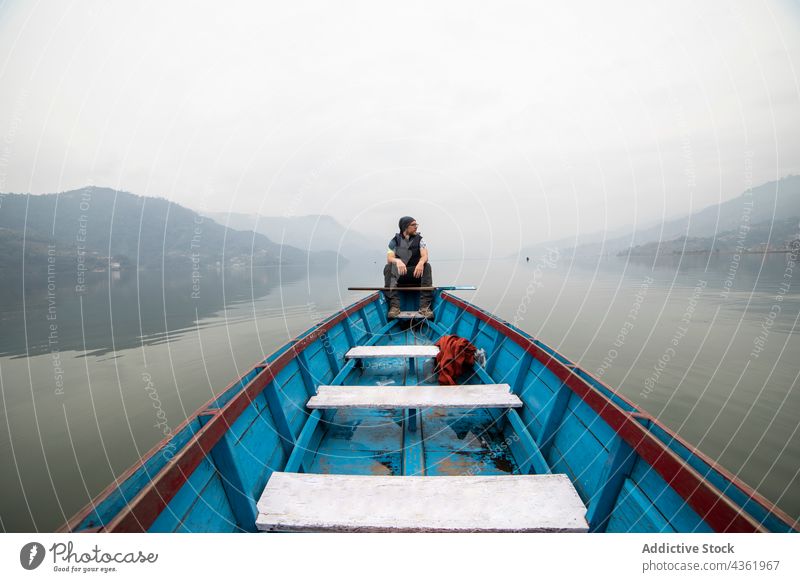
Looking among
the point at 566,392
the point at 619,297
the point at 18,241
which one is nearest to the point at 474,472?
the point at 566,392

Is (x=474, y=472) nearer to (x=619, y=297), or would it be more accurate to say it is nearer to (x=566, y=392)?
(x=566, y=392)

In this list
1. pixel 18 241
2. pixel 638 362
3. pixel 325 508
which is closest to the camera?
pixel 325 508

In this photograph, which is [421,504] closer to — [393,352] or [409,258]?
[393,352]

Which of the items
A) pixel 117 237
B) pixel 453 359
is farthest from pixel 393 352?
pixel 117 237

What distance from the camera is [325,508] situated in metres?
2.57

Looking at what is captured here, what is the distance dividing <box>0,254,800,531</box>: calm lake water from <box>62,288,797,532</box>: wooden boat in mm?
4367

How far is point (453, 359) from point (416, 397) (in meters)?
1.59

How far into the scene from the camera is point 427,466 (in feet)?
12.3

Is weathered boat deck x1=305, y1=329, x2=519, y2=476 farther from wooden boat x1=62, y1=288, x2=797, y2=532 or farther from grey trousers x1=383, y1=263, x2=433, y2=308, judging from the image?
grey trousers x1=383, y1=263, x2=433, y2=308

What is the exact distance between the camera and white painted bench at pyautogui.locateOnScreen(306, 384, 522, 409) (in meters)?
3.88

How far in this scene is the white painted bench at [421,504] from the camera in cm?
242

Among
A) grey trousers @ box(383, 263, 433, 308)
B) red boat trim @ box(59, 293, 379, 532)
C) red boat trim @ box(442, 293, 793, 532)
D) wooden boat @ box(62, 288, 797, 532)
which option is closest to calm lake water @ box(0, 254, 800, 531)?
wooden boat @ box(62, 288, 797, 532)

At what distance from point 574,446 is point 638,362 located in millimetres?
10066

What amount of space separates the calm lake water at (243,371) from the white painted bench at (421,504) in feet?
16.0
